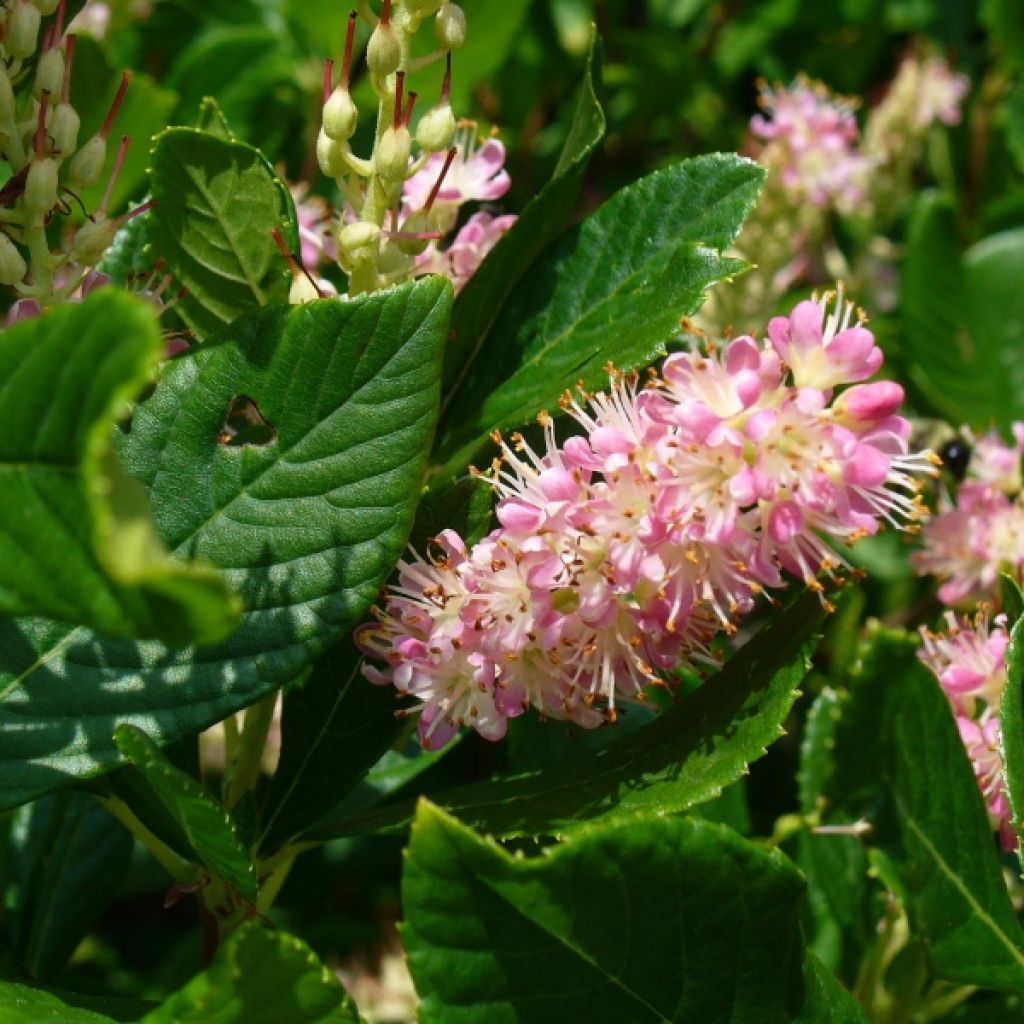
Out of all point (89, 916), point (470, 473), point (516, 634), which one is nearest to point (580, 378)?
point (470, 473)

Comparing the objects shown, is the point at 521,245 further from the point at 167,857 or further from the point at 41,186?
the point at 167,857

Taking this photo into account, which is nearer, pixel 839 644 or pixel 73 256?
pixel 73 256

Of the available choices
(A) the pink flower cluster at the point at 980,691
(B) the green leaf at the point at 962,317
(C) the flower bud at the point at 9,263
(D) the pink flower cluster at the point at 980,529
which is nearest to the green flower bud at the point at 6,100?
(C) the flower bud at the point at 9,263

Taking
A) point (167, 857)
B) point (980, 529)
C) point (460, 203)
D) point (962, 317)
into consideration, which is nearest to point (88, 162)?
point (460, 203)

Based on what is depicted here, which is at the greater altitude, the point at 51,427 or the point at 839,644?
the point at 51,427

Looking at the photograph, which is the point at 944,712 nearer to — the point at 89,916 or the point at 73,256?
the point at 73,256

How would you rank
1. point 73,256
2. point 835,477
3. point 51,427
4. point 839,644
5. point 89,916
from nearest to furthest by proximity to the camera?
point 51,427
point 835,477
point 73,256
point 89,916
point 839,644
